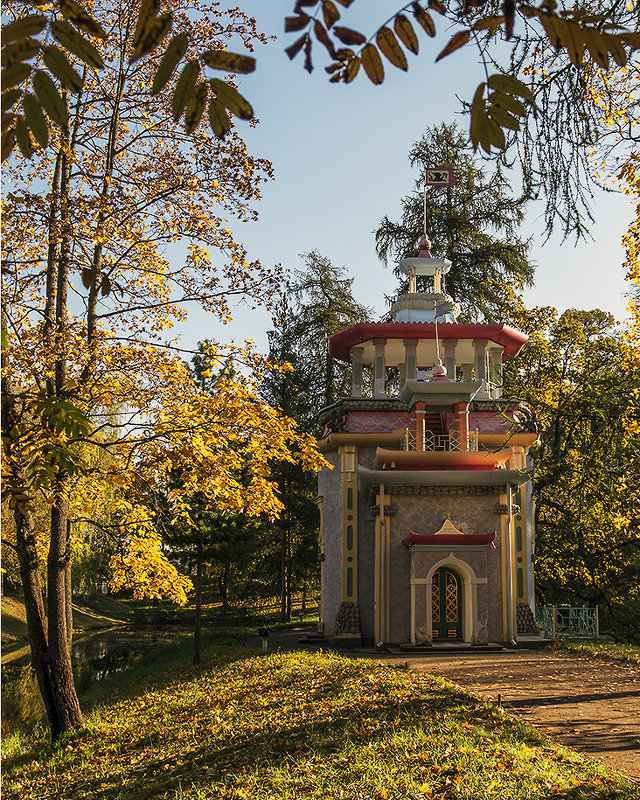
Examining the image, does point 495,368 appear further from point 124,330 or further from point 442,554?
point 124,330

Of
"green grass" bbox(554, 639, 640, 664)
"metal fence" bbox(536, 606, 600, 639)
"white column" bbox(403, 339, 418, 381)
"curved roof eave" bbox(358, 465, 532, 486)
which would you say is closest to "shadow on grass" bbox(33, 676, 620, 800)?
"green grass" bbox(554, 639, 640, 664)

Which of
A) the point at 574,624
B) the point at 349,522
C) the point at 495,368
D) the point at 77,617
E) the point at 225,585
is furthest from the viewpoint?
the point at 225,585

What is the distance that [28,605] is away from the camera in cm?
1038

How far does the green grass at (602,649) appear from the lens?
14312 millimetres

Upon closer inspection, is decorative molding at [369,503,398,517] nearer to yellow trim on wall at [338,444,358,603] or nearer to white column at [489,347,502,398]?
yellow trim on wall at [338,444,358,603]

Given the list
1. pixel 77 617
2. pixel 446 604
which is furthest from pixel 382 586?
pixel 77 617

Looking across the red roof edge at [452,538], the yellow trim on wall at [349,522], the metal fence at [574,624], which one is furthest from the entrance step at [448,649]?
the metal fence at [574,624]

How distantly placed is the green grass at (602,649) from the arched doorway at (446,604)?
219cm

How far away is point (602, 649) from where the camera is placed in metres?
15.6

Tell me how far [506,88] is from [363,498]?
17.1 meters

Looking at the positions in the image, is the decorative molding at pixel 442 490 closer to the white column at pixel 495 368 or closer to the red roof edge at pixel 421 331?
the white column at pixel 495 368

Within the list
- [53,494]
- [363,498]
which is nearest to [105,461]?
[363,498]

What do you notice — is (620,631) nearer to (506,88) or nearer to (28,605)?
(28,605)

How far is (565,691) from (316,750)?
4.81m
